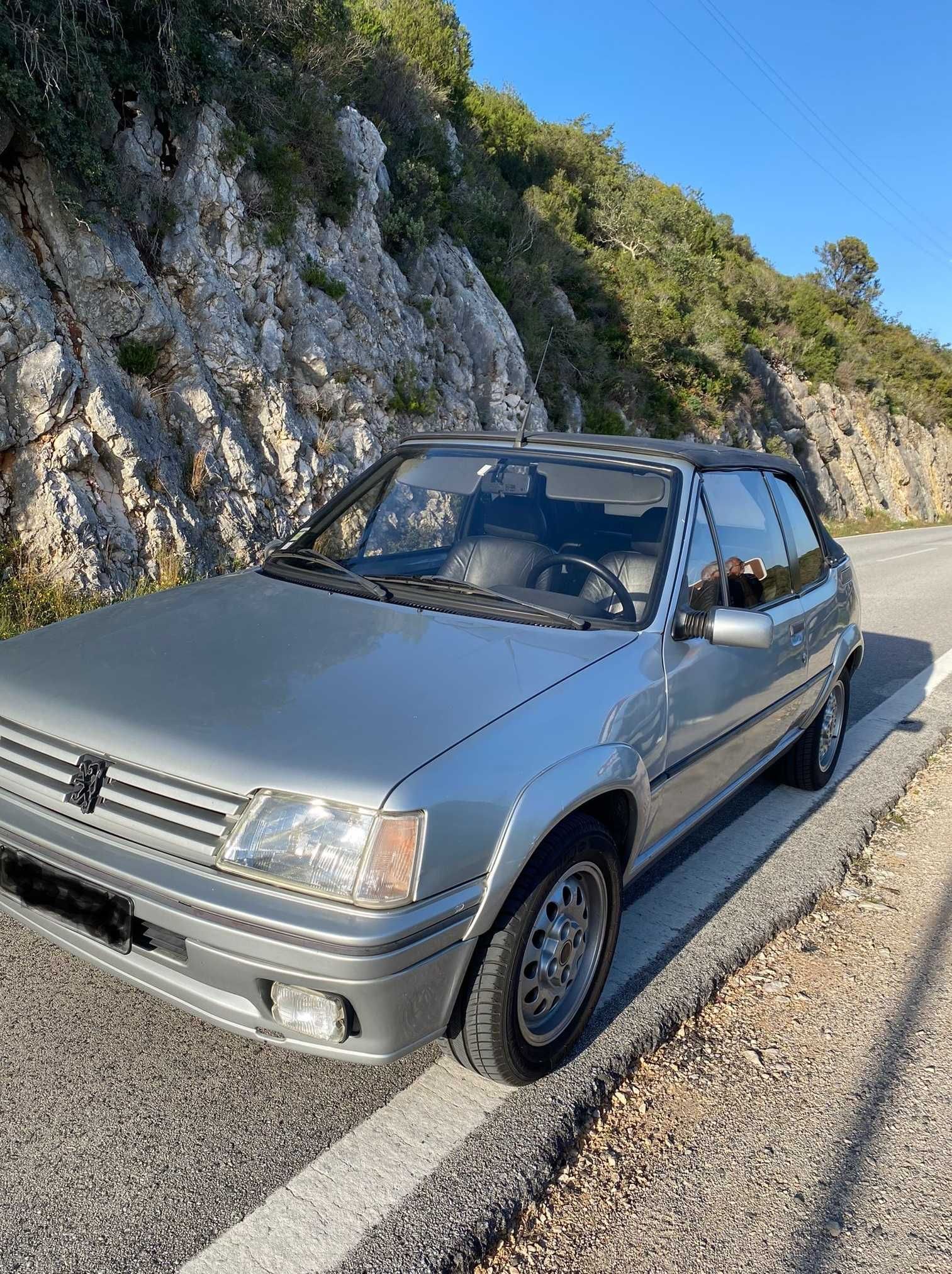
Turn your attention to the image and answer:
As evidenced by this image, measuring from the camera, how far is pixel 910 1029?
2.96 m

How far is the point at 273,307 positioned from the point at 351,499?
7.78 m

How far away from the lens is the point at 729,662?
11.2 ft

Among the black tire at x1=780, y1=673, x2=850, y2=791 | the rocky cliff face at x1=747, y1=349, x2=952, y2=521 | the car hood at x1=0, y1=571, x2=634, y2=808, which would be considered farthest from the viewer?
the rocky cliff face at x1=747, y1=349, x2=952, y2=521

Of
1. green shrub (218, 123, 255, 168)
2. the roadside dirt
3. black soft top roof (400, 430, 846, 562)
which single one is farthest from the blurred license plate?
green shrub (218, 123, 255, 168)

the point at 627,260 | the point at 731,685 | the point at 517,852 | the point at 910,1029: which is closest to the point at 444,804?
the point at 517,852

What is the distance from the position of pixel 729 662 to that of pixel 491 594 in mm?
938

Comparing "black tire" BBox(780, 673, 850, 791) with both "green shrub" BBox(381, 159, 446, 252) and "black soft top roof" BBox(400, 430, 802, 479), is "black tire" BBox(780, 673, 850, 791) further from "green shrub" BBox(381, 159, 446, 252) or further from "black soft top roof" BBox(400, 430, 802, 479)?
"green shrub" BBox(381, 159, 446, 252)

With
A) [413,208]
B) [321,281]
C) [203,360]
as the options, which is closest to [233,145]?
[321,281]

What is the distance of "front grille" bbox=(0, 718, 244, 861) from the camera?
7.01ft

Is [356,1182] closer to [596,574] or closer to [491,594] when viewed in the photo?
[491,594]

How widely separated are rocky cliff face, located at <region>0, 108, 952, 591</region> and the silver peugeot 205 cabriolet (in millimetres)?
4646

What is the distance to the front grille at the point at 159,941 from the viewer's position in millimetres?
2141

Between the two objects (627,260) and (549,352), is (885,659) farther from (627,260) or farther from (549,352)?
A: (627,260)

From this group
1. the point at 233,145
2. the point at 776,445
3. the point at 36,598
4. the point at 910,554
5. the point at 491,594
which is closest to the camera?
the point at 491,594
